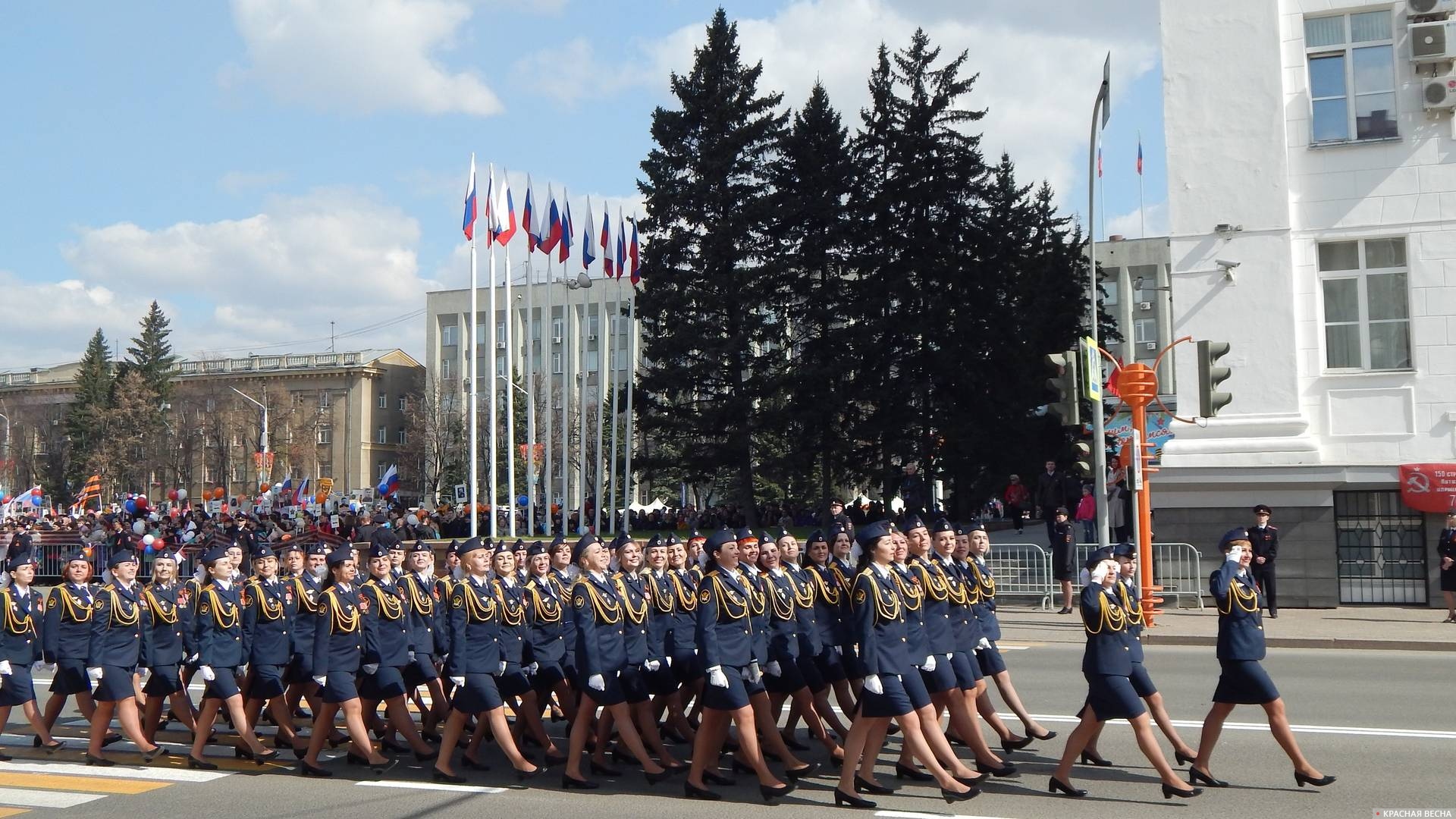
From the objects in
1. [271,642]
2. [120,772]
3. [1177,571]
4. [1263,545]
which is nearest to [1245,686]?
[271,642]

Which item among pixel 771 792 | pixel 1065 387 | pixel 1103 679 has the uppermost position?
pixel 1065 387

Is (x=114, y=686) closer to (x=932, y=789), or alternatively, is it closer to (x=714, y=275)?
(x=932, y=789)

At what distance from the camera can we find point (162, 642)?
35.5 ft

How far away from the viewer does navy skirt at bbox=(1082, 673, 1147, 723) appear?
8297 mm

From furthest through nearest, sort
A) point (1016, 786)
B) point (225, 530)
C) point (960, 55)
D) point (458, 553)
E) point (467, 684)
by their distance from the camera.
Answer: point (960, 55) < point (225, 530) < point (458, 553) < point (467, 684) < point (1016, 786)

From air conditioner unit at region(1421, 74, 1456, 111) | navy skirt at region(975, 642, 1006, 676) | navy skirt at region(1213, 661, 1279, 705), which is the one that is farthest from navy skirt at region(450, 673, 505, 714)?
air conditioner unit at region(1421, 74, 1456, 111)

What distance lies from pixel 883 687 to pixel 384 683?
13.7ft

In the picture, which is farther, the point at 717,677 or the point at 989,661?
the point at 989,661

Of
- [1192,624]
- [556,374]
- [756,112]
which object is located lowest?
[1192,624]

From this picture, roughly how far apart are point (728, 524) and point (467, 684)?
3061 centimetres

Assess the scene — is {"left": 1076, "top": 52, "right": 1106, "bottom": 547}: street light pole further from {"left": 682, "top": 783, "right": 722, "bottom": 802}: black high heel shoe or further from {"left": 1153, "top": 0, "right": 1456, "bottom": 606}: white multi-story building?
{"left": 682, "top": 783, "right": 722, "bottom": 802}: black high heel shoe

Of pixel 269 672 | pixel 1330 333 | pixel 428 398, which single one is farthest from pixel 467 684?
pixel 428 398

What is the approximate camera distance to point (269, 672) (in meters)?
10.5

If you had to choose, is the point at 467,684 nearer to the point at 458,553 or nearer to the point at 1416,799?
the point at 458,553
